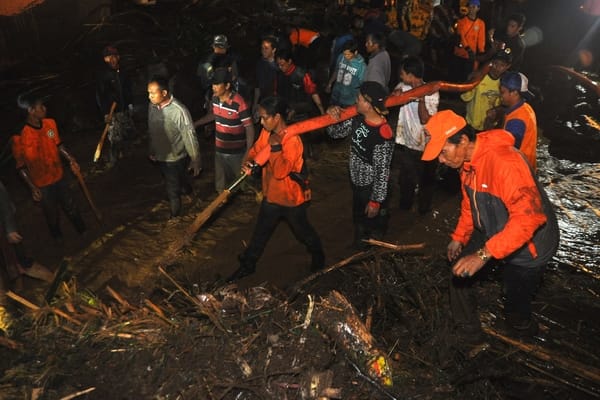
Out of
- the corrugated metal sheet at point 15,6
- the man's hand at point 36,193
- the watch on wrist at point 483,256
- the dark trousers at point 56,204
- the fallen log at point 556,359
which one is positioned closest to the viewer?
the watch on wrist at point 483,256

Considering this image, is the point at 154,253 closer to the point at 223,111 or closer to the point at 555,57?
the point at 223,111

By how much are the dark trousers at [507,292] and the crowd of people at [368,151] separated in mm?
13

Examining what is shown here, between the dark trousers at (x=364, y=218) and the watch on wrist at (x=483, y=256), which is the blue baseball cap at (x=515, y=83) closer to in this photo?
the dark trousers at (x=364, y=218)

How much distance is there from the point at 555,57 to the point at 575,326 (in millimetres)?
13529

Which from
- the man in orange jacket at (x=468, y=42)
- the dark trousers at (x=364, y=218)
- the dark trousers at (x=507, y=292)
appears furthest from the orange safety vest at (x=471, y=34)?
the dark trousers at (x=507, y=292)

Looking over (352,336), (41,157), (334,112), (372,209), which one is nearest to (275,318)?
(352,336)

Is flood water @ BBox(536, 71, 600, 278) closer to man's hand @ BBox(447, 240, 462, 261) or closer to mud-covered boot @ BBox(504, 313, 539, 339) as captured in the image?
mud-covered boot @ BBox(504, 313, 539, 339)

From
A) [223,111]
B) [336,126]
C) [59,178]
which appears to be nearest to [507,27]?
[336,126]

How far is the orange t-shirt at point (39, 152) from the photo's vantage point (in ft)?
17.7

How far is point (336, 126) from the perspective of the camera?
20.0 ft

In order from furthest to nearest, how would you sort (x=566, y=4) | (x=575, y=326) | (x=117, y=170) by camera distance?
(x=566, y=4) < (x=117, y=170) < (x=575, y=326)

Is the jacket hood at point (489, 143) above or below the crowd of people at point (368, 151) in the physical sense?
above

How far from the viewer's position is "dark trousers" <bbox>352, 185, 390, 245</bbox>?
18.8 feet

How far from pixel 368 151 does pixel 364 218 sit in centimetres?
100
